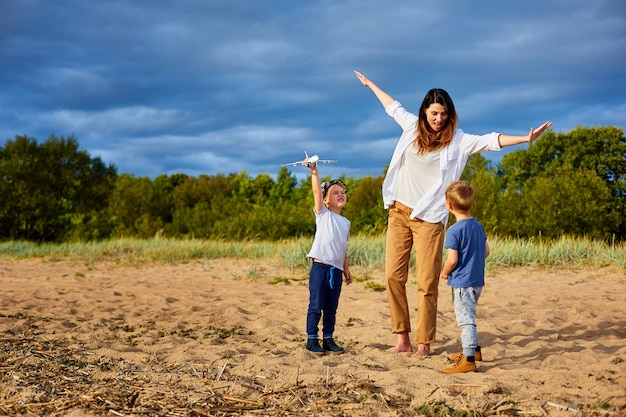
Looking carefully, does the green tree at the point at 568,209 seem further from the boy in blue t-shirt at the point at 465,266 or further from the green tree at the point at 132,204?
the green tree at the point at 132,204

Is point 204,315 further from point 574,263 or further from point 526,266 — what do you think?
point 574,263

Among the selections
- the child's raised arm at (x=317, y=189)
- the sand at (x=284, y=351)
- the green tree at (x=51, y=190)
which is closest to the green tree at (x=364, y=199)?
the green tree at (x=51, y=190)

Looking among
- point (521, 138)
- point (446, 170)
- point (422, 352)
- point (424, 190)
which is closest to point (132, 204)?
point (422, 352)

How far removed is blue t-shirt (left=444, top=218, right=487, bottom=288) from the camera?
4438mm

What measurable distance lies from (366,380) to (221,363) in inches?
51.3

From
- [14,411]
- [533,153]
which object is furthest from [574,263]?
[533,153]

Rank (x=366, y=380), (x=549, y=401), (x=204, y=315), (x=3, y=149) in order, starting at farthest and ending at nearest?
(x=3, y=149), (x=204, y=315), (x=366, y=380), (x=549, y=401)

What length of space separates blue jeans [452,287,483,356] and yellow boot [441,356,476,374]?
58 millimetres

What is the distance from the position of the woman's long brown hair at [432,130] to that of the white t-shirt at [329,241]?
94 cm

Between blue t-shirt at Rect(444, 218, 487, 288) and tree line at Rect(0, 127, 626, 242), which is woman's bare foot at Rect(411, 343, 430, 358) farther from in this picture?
tree line at Rect(0, 127, 626, 242)

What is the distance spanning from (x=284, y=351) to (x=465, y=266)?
194 cm

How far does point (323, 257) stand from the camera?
516 centimetres

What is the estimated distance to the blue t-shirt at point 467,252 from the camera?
444 centimetres

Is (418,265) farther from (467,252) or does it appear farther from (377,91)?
(377,91)
